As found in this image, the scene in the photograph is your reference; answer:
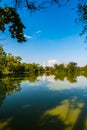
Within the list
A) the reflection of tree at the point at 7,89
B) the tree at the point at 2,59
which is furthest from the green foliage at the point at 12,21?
the tree at the point at 2,59

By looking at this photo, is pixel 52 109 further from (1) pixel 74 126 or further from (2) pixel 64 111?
(1) pixel 74 126

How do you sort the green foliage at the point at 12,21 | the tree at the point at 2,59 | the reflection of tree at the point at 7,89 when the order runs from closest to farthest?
the green foliage at the point at 12,21, the reflection of tree at the point at 7,89, the tree at the point at 2,59

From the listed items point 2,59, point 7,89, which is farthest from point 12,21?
point 2,59

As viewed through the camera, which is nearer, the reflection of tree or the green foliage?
the green foliage

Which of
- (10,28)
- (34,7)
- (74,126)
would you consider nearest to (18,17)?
(10,28)

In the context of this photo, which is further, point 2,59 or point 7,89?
point 2,59

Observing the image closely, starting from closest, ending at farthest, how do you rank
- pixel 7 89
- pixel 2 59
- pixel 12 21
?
pixel 12 21 → pixel 7 89 → pixel 2 59

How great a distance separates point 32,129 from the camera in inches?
386

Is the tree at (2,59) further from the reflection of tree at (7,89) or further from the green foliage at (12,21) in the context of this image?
the green foliage at (12,21)

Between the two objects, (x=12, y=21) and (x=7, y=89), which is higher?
(x=12, y=21)

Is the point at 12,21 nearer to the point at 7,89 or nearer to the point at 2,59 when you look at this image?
the point at 7,89

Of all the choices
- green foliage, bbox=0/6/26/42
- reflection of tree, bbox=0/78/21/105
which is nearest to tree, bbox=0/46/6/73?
reflection of tree, bbox=0/78/21/105

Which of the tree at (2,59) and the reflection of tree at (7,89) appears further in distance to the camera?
the tree at (2,59)

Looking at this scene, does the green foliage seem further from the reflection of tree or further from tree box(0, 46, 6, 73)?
tree box(0, 46, 6, 73)
